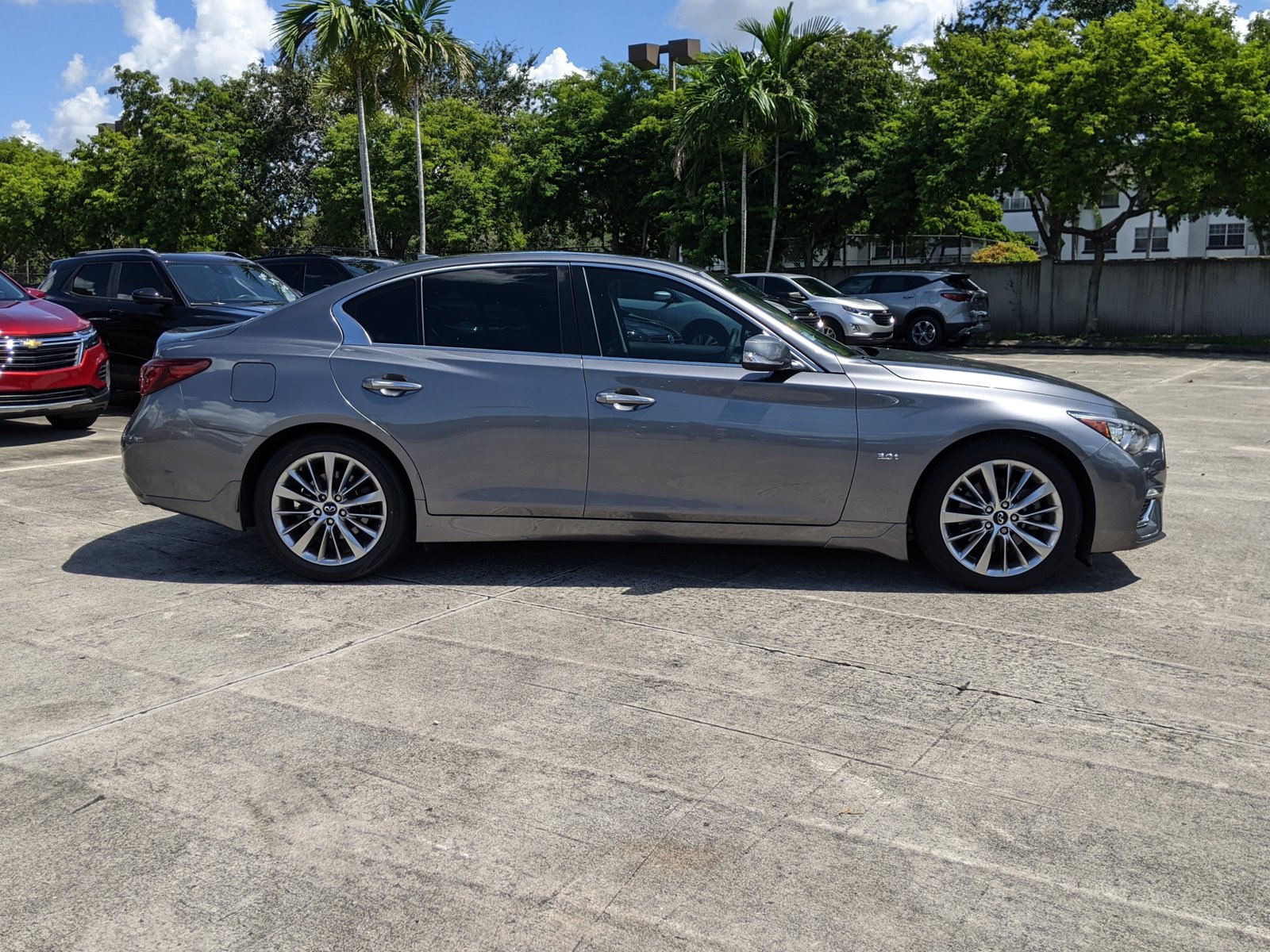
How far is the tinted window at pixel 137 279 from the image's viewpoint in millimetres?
12820

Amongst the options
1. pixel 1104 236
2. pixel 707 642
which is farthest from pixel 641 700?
pixel 1104 236

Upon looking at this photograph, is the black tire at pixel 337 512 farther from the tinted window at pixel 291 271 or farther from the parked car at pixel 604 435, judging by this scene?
the tinted window at pixel 291 271

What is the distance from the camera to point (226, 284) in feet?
42.9

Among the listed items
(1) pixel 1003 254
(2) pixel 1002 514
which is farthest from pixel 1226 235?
(2) pixel 1002 514

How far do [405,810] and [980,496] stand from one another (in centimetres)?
325

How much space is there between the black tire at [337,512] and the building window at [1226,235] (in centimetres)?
6220

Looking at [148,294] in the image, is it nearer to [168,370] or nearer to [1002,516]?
[168,370]

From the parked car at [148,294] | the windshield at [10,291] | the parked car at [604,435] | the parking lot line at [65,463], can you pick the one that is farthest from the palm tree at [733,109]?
the parked car at [604,435]

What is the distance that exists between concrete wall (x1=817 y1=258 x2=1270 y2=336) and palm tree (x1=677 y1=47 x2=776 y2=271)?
21.7ft

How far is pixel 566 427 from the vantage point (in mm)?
5629

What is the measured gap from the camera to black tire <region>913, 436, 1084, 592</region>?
18.2ft

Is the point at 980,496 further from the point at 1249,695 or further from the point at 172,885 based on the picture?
the point at 172,885

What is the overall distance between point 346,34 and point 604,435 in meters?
24.6

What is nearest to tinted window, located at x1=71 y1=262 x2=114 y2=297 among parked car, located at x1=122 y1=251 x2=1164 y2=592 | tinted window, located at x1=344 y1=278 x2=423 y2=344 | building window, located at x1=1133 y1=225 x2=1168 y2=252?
parked car, located at x1=122 y1=251 x2=1164 y2=592
